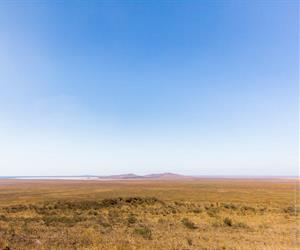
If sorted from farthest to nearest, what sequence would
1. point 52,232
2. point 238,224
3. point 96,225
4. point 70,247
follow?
1. point 238,224
2. point 96,225
3. point 52,232
4. point 70,247

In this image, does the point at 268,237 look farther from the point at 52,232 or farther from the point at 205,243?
the point at 52,232

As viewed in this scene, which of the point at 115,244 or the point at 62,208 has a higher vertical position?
the point at 115,244

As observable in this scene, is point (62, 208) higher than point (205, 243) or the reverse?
the reverse

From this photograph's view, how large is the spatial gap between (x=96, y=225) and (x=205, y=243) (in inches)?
279

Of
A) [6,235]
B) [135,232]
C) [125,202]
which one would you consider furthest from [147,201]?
[6,235]

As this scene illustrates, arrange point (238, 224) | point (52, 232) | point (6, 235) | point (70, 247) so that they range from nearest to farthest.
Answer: point (70, 247), point (6, 235), point (52, 232), point (238, 224)

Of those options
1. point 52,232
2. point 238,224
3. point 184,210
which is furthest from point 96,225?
point 184,210

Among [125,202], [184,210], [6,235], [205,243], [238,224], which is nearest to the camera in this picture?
[205,243]

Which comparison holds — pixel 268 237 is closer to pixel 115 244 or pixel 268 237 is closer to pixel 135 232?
pixel 135 232

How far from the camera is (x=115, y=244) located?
1167cm

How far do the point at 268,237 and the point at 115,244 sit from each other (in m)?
8.00

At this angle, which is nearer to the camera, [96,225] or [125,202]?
[96,225]

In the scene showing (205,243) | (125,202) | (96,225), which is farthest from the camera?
(125,202)

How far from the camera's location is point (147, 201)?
105 ft
